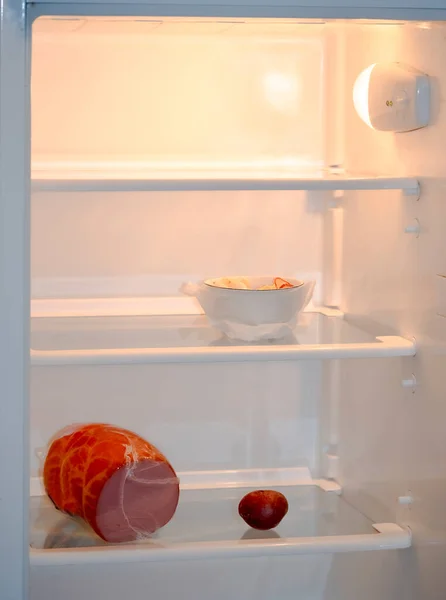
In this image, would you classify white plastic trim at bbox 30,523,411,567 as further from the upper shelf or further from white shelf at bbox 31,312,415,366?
the upper shelf

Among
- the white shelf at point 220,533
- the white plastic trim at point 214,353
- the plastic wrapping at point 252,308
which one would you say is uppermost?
the plastic wrapping at point 252,308

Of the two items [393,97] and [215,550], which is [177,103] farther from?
[215,550]

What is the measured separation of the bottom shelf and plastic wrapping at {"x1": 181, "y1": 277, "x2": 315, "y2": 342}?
0.30 metres

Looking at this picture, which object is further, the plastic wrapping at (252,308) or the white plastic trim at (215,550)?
the plastic wrapping at (252,308)

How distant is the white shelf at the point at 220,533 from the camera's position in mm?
1272

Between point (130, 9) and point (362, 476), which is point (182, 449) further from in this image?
point (130, 9)

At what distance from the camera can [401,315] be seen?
140 centimetres

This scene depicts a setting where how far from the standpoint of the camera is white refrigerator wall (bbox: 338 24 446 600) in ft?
4.25

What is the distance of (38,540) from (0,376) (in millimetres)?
344

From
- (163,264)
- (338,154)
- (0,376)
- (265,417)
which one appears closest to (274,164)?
(338,154)

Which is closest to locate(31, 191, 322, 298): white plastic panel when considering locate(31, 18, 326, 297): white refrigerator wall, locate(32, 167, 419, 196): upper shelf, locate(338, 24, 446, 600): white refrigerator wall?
locate(31, 18, 326, 297): white refrigerator wall

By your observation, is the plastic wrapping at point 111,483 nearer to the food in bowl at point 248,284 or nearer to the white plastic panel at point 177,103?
A: the food in bowl at point 248,284

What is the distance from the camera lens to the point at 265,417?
166 cm

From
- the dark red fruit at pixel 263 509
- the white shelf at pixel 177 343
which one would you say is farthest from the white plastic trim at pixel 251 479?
the white shelf at pixel 177 343
